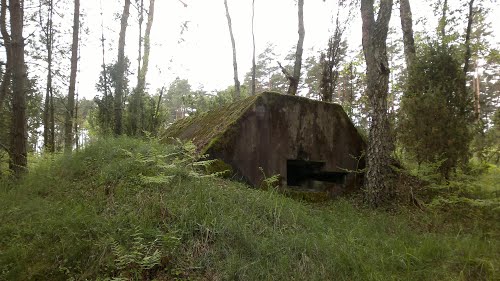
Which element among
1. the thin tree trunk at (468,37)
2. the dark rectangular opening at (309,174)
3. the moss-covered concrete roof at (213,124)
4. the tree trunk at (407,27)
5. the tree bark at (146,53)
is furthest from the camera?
the tree bark at (146,53)

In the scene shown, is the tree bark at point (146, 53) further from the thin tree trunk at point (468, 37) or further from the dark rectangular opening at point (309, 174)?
the thin tree trunk at point (468, 37)

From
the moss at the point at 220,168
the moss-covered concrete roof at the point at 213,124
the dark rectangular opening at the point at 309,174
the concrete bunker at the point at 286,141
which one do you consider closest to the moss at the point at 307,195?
the concrete bunker at the point at 286,141

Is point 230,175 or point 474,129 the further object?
point 474,129

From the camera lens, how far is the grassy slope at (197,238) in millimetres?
3143

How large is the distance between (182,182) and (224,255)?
5.48ft

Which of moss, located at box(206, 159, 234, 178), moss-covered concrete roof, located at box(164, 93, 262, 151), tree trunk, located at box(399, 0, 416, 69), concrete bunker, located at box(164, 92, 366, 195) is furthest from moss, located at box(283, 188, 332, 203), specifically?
tree trunk, located at box(399, 0, 416, 69)

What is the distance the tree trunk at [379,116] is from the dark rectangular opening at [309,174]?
1041 mm

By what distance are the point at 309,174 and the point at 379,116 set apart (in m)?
2.16

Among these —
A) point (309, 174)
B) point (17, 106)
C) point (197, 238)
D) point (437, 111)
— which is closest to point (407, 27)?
point (437, 111)

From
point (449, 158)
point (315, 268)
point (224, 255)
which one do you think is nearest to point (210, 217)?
point (224, 255)

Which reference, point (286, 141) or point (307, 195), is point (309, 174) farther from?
point (286, 141)

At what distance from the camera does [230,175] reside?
5.93 meters

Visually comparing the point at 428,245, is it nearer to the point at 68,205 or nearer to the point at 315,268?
the point at 315,268

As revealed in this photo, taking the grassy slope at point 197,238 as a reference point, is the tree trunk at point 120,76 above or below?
above
